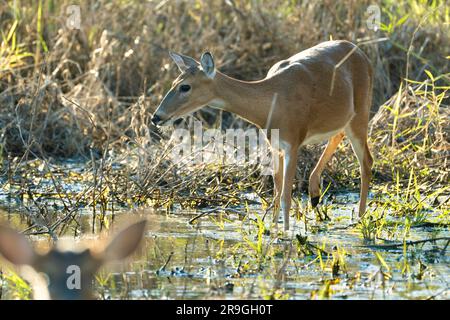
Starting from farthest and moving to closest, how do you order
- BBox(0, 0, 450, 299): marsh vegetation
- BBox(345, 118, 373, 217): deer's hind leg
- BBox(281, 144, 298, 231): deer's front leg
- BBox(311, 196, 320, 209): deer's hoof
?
BBox(345, 118, 373, 217): deer's hind leg → BBox(311, 196, 320, 209): deer's hoof → BBox(281, 144, 298, 231): deer's front leg → BBox(0, 0, 450, 299): marsh vegetation

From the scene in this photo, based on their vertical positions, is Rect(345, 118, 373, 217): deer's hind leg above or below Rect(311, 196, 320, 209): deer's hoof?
above

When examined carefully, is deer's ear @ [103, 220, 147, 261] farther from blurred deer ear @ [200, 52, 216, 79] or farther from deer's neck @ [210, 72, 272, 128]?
deer's neck @ [210, 72, 272, 128]

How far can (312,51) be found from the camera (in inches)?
348

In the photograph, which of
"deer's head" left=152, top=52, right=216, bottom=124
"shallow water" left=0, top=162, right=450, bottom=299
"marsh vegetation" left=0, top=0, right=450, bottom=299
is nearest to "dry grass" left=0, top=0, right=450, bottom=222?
"marsh vegetation" left=0, top=0, right=450, bottom=299

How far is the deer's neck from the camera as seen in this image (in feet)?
26.8

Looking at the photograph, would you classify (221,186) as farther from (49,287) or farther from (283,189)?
(49,287)

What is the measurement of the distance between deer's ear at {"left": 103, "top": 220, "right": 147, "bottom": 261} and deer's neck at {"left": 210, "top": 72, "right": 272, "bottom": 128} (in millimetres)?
4122

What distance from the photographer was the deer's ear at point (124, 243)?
4.04 meters

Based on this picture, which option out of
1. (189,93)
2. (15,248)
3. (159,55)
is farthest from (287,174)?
(159,55)

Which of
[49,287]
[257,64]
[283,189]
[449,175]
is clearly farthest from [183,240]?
[257,64]

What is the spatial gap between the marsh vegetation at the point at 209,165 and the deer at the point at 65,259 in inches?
49.3

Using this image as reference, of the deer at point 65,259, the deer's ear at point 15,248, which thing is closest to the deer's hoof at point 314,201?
the deer at point 65,259

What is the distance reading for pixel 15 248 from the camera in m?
4.00

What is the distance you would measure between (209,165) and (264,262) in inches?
102
